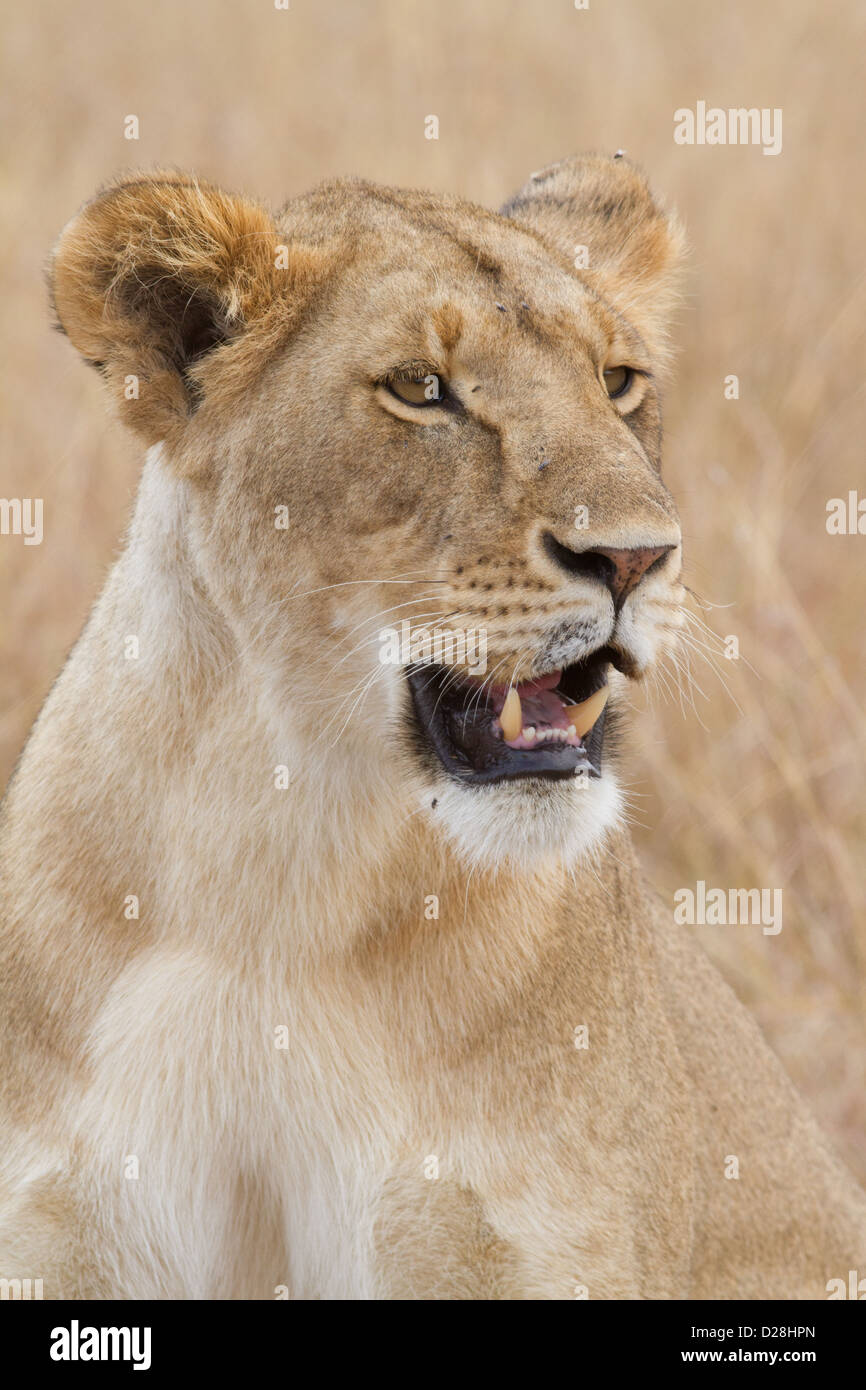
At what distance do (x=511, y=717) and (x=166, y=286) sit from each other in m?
0.93

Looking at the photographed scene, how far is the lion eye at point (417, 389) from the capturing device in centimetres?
278

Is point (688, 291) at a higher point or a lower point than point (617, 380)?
higher

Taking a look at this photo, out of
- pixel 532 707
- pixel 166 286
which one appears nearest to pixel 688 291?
pixel 166 286

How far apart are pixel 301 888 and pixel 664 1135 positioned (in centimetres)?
82

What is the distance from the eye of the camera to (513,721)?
2.76 m

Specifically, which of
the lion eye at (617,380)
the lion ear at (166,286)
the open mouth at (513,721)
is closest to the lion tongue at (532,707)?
the open mouth at (513,721)

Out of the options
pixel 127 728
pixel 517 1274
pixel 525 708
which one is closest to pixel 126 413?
pixel 127 728

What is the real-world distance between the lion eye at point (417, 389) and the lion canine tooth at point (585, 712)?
52 centimetres

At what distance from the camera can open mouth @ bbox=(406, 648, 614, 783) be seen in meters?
2.77

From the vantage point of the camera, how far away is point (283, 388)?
2.89 m

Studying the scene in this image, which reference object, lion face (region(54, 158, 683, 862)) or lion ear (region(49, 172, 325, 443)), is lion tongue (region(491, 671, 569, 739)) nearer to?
lion face (region(54, 158, 683, 862))

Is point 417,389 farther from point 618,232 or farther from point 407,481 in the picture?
point 618,232

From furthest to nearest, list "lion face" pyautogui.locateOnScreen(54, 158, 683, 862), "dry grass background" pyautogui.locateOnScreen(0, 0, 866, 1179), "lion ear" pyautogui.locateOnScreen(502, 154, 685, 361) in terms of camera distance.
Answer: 1. "dry grass background" pyautogui.locateOnScreen(0, 0, 866, 1179)
2. "lion ear" pyautogui.locateOnScreen(502, 154, 685, 361)
3. "lion face" pyautogui.locateOnScreen(54, 158, 683, 862)

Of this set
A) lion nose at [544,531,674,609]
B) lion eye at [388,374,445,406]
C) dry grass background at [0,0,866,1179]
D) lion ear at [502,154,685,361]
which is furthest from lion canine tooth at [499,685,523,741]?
dry grass background at [0,0,866,1179]
